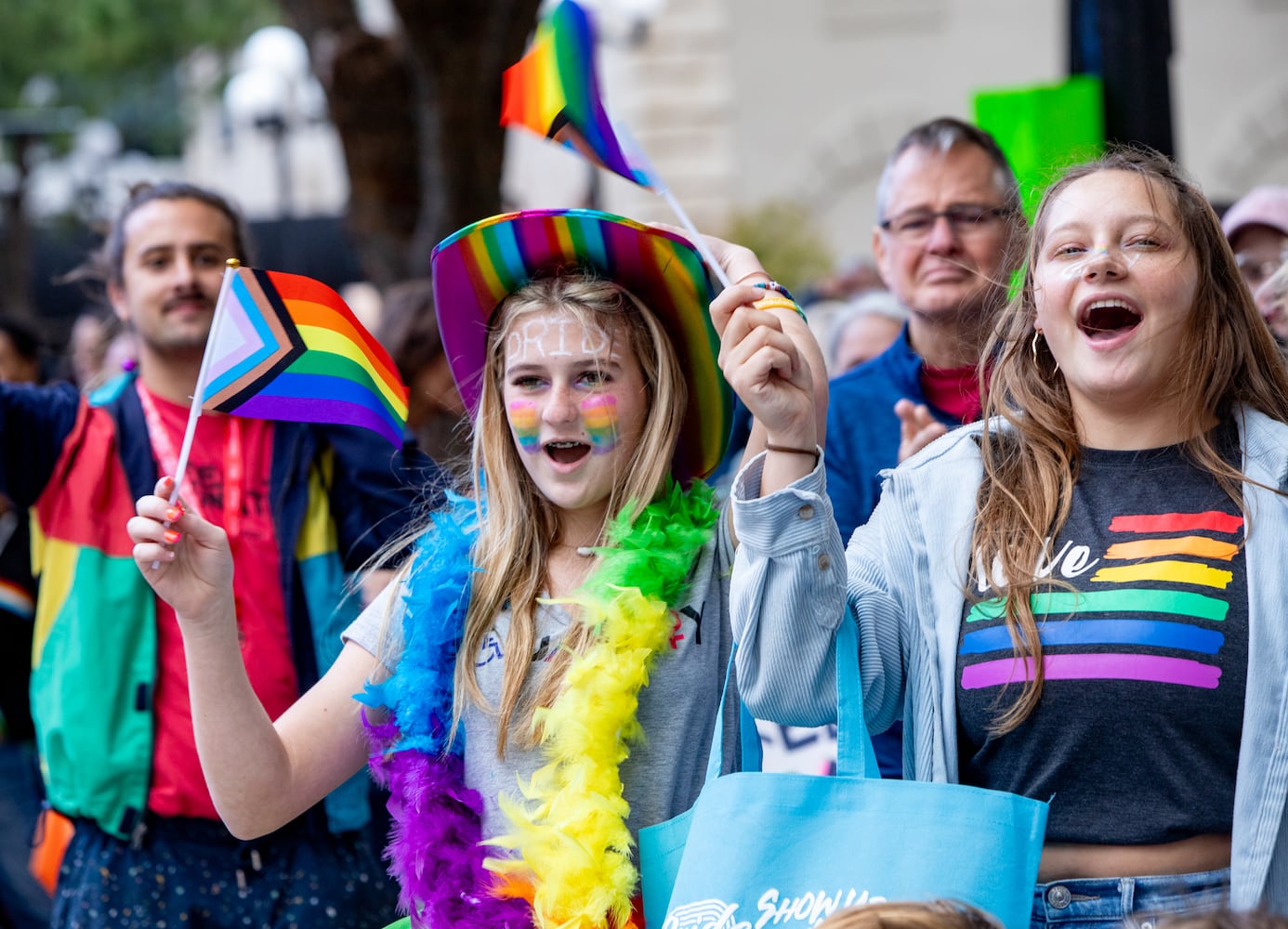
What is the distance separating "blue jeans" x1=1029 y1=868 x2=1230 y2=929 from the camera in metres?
1.96

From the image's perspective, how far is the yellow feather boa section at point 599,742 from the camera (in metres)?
2.23

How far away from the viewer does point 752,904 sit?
1.92m

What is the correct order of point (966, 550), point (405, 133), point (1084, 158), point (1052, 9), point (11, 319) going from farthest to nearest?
point (1052, 9) < point (405, 133) < point (11, 319) < point (1084, 158) < point (966, 550)

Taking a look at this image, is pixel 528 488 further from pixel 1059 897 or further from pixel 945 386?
pixel 945 386

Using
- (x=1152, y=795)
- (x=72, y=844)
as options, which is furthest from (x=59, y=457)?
(x=1152, y=795)

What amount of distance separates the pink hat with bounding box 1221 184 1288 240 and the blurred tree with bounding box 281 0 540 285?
128 inches

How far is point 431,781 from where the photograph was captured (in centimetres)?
239

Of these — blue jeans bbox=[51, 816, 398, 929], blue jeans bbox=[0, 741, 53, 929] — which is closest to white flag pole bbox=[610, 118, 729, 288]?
blue jeans bbox=[51, 816, 398, 929]

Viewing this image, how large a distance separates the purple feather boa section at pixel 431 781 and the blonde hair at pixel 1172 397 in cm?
83

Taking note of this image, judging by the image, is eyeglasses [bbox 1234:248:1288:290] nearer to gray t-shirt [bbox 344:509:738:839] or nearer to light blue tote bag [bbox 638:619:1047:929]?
gray t-shirt [bbox 344:509:738:839]

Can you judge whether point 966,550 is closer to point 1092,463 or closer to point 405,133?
point 1092,463

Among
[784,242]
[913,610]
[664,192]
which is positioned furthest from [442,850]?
[784,242]

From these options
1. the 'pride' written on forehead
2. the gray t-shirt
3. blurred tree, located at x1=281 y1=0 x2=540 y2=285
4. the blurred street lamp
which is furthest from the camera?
the blurred street lamp

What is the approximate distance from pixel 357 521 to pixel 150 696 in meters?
0.54
